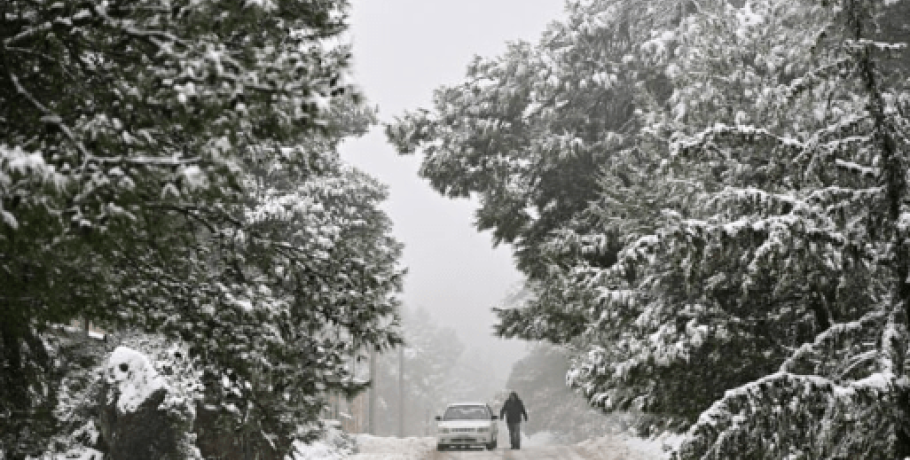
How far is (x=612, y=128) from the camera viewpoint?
1733 centimetres

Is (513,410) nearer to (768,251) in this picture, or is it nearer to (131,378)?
(131,378)

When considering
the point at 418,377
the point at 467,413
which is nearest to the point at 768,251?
the point at 467,413

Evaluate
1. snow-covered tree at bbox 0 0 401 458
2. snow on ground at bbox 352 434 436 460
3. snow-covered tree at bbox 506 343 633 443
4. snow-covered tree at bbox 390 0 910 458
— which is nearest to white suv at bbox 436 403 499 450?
snow on ground at bbox 352 434 436 460

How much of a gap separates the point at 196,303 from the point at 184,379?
7.61 meters

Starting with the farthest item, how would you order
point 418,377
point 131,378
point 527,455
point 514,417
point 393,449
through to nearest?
1. point 418,377
2. point 514,417
3. point 393,449
4. point 527,455
5. point 131,378

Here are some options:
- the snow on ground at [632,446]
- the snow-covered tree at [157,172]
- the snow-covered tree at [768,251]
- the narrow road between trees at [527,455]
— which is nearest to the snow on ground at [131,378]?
the snow-covered tree at [157,172]

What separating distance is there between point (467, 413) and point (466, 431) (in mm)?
1315

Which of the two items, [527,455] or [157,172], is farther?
[527,455]

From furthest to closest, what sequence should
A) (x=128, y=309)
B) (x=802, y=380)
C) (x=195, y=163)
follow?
1. (x=128, y=309)
2. (x=802, y=380)
3. (x=195, y=163)

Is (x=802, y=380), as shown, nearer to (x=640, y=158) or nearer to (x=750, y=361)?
(x=750, y=361)

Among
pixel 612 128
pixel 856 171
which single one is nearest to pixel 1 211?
pixel 856 171

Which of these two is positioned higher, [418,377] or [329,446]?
[418,377]

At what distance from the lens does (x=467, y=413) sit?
24.1m

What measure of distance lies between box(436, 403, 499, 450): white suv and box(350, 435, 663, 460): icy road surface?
53cm
